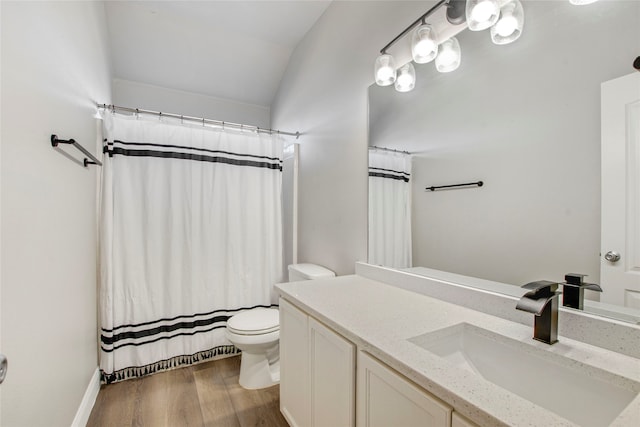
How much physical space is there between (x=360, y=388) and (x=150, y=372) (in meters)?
1.93

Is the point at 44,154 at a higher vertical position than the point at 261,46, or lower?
lower

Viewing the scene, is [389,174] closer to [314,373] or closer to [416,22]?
[416,22]

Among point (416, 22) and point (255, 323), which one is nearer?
point (416, 22)

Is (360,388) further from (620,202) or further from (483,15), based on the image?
(483,15)

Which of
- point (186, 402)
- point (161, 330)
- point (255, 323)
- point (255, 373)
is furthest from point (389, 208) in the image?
point (161, 330)

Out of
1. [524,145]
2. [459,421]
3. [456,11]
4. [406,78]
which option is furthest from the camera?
[406,78]

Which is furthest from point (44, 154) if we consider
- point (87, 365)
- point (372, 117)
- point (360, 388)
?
point (372, 117)

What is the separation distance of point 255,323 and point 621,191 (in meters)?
1.95

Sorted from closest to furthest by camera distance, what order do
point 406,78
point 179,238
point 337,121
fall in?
point 406,78, point 337,121, point 179,238

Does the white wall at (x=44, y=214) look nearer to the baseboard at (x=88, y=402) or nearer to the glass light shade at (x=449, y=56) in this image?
the baseboard at (x=88, y=402)

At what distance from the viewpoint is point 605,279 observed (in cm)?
83

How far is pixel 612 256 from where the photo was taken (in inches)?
31.8

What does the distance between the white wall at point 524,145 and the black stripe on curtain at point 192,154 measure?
4.78ft

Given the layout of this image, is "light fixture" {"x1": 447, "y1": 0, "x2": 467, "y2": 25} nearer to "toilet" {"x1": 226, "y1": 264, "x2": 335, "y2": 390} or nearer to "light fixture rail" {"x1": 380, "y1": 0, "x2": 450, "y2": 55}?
"light fixture rail" {"x1": 380, "y1": 0, "x2": 450, "y2": 55}
